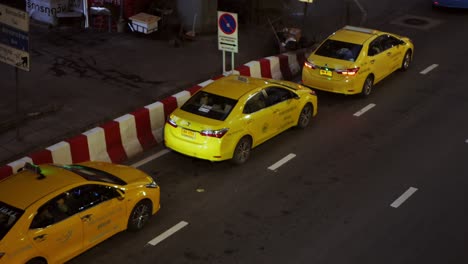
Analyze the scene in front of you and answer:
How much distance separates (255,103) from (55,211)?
568 centimetres

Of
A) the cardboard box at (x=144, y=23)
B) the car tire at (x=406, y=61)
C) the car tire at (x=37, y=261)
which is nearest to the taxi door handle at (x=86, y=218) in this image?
the car tire at (x=37, y=261)

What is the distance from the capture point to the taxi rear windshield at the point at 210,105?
15102 mm

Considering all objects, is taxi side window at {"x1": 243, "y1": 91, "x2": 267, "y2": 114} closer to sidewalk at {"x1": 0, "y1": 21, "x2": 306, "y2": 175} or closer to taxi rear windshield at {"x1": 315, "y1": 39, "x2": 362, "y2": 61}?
sidewalk at {"x1": 0, "y1": 21, "x2": 306, "y2": 175}

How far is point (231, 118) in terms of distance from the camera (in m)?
14.9

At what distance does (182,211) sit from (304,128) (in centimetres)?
485

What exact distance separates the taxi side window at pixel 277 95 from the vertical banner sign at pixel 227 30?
2.60 meters

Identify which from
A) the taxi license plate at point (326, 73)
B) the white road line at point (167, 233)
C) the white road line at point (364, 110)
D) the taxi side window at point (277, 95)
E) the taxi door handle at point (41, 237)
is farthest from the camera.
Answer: the taxi license plate at point (326, 73)

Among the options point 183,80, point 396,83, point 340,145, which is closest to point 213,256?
point 340,145

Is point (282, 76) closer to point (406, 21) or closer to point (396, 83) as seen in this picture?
point (396, 83)

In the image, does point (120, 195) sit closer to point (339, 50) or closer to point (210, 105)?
point (210, 105)

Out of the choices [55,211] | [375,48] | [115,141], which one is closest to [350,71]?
[375,48]

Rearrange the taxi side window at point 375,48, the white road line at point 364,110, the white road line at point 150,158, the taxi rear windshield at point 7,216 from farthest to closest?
the taxi side window at point 375,48 < the white road line at point 364,110 < the white road line at point 150,158 < the taxi rear windshield at point 7,216

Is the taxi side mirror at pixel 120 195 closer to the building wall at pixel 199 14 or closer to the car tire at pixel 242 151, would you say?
the car tire at pixel 242 151

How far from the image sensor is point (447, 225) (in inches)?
522
